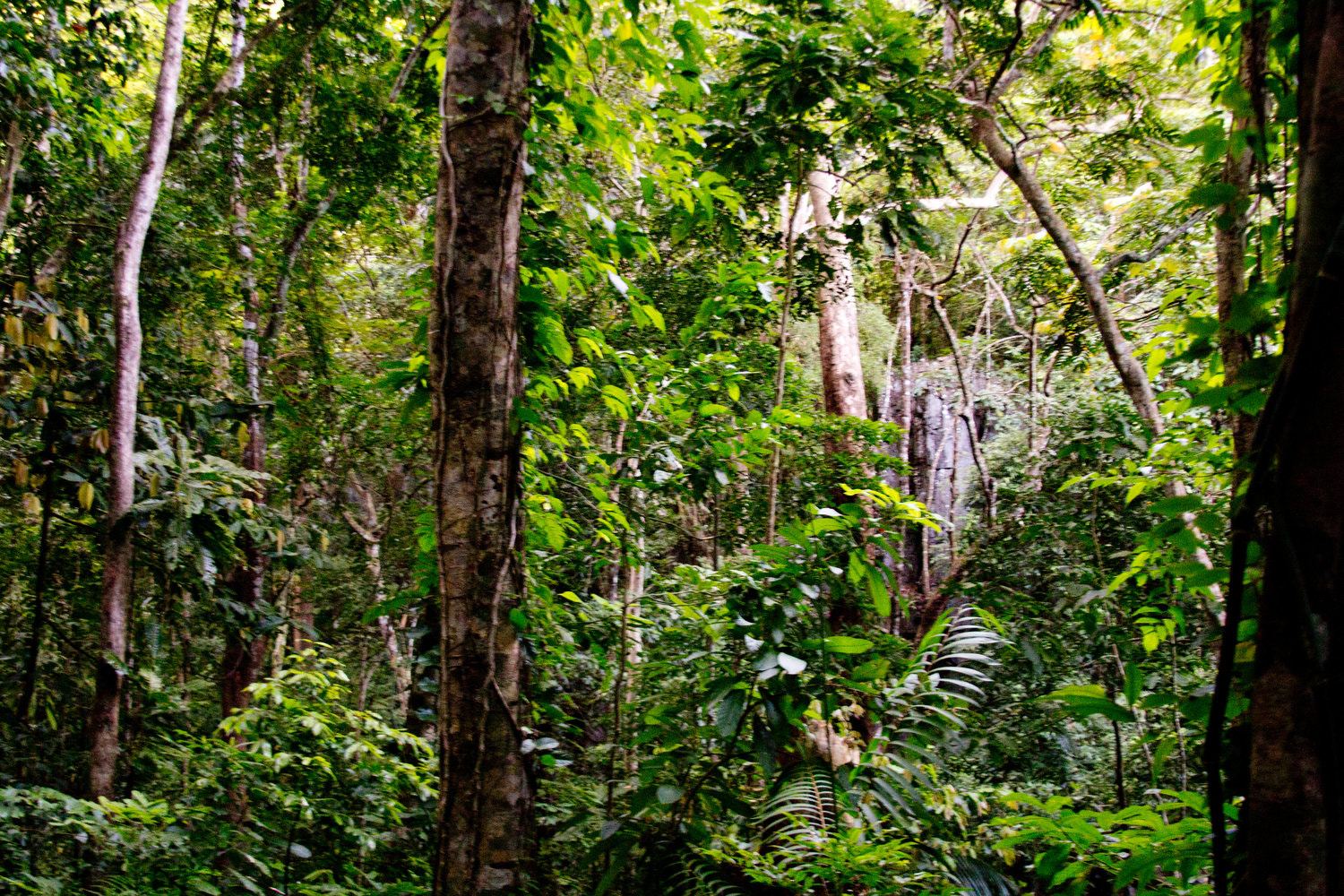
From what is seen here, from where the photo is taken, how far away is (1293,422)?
39.3 inches

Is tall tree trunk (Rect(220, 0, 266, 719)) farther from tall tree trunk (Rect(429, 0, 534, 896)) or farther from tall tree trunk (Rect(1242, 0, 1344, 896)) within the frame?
tall tree trunk (Rect(1242, 0, 1344, 896))

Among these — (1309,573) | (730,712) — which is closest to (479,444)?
(730,712)

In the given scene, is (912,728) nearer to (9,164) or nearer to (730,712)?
(730,712)

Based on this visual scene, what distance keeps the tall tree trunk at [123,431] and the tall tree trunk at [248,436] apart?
0.78m

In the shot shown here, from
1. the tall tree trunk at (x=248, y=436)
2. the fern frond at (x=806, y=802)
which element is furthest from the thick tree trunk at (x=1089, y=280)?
the tall tree trunk at (x=248, y=436)

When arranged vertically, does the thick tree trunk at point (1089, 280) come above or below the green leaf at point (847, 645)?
above

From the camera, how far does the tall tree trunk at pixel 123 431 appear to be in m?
3.69

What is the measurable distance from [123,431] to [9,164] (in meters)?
1.34

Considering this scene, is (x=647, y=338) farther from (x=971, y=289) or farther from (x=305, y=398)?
(x=971, y=289)

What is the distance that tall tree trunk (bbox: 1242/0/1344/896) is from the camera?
0.95 metres

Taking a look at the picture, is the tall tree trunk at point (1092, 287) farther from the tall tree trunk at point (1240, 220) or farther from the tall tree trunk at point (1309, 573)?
the tall tree trunk at point (1309, 573)

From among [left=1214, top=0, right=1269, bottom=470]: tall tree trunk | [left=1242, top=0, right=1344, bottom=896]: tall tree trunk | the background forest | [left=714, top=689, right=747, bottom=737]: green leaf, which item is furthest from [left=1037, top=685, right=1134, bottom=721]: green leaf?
[left=714, top=689, right=747, bottom=737]: green leaf

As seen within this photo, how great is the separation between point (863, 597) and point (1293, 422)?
125 inches

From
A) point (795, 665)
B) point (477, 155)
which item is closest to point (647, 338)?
point (477, 155)
